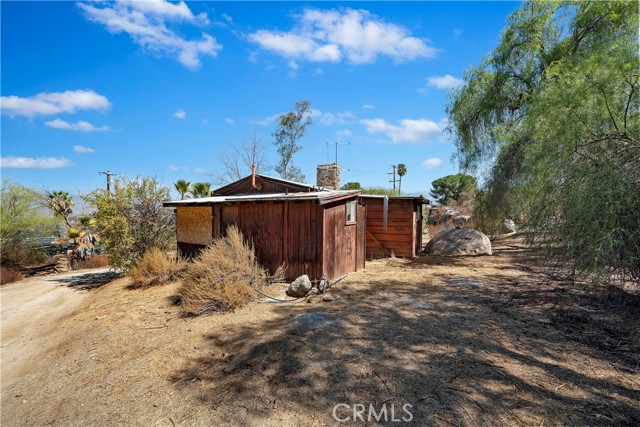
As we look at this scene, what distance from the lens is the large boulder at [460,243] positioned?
11.8m

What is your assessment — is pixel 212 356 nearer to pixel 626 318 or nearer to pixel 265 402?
pixel 265 402

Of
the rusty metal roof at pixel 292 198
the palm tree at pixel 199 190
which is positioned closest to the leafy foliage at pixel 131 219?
the rusty metal roof at pixel 292 198

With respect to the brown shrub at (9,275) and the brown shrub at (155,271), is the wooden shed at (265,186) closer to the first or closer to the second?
the brown shrub at (155,271)

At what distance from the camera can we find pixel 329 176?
1371 centimetres

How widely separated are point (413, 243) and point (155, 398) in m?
9.75

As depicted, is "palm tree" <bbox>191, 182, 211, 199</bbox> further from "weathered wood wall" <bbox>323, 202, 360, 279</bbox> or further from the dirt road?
"weathered wood wall" <bbox>323, 202, 360, 279</bbox>

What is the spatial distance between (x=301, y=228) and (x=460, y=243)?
7134 mm

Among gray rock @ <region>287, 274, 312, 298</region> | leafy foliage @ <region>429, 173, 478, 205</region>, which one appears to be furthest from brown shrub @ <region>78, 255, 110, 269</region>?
leafy foliage @ <region>429, 173, 478, 205</region>

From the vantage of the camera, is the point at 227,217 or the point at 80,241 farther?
the point at 80,241

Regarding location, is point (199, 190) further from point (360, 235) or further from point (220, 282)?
point (220, 282)

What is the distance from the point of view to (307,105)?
27.2m

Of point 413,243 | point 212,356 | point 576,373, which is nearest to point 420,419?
point 576,373

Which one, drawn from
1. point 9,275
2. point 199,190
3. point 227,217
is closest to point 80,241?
point 9,275

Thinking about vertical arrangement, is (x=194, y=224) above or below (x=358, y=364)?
above
